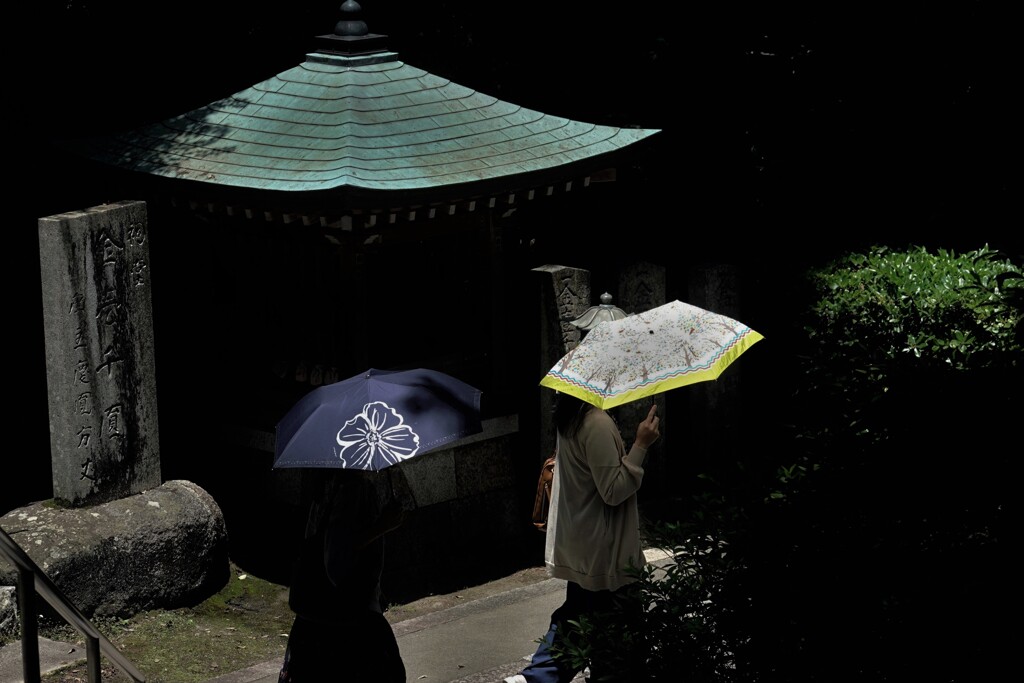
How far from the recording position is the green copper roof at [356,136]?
9352 mm

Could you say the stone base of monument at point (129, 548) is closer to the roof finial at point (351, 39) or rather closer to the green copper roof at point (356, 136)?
the green copper roof at point (356, 136)

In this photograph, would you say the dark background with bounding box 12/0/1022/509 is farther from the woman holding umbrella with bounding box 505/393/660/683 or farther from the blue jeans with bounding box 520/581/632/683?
the blue jeans with bounding box 520/581/632/683

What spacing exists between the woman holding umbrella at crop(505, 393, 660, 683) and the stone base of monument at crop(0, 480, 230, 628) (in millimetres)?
3046

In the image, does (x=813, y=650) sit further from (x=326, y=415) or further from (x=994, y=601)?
(x=326, y=415)

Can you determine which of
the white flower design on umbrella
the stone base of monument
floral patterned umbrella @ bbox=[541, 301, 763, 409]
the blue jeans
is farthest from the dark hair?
the stone base of monument

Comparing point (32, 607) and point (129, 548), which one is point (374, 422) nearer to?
point (32, 607)

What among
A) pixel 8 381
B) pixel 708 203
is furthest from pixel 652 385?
pixel 708 203

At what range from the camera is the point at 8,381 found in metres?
10.8

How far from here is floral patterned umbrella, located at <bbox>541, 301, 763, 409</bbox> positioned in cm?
673

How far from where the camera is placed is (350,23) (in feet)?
34.1

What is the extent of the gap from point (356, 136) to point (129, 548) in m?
3.12

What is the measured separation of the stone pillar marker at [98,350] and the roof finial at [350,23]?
2.36 meters

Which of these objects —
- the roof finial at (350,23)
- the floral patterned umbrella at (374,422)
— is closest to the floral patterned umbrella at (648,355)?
the floral patterned umbrella at (374,422)

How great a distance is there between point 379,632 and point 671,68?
8.40 meters
